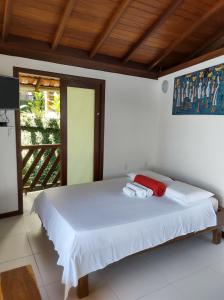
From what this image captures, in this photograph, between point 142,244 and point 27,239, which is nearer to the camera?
point 142,244

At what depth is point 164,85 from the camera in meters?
3.76

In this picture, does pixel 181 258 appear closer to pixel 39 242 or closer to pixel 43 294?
pixel 43 294

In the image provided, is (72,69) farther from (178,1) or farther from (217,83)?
(217,83)

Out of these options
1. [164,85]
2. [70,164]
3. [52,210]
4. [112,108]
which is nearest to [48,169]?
[70,164]

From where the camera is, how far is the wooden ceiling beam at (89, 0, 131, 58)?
2.32m

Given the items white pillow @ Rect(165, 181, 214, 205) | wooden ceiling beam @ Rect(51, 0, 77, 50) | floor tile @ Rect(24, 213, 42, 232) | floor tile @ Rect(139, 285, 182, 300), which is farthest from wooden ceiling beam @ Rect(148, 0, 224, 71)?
floor tile @ Rect(24, 213, 42, 232)

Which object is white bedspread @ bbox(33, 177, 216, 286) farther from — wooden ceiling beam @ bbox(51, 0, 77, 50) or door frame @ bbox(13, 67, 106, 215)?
wooden ceiling beam @ bbox(51, 0, 77, 50)

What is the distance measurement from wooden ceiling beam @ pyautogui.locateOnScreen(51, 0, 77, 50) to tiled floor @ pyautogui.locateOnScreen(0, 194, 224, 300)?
2510 mm

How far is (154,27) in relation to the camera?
8.88ft

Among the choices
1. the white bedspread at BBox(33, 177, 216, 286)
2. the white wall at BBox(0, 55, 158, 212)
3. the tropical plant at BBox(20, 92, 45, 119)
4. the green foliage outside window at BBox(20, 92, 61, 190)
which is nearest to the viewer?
the white bedspread at BBox(33, 177, 216, 286)

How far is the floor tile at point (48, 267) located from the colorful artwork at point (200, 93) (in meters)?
2.67

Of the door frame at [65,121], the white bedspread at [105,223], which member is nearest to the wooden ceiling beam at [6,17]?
the door frame at [65,121]

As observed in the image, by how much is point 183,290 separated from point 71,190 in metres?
1.58

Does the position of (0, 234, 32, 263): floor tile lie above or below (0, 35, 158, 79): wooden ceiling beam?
below
